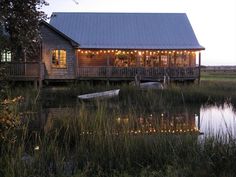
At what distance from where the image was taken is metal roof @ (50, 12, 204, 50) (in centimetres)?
3509

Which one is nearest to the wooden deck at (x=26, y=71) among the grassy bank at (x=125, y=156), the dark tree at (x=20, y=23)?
the dark tree at (x=20, y=23)

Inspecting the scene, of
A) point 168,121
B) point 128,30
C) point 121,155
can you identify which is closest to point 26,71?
point 128,30

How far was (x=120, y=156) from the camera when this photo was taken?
8.55m

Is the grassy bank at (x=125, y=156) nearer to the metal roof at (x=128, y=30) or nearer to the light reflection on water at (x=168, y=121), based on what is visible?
the light reflection on water at (x=168, y=121)

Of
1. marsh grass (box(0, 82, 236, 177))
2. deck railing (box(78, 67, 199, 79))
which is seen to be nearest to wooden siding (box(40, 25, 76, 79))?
deck railing (box(78, 67, 199, 79))

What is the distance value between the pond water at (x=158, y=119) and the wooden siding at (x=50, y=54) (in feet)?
40.3

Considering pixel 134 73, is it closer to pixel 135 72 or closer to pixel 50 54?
pixel 135 72

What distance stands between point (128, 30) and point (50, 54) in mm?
7724

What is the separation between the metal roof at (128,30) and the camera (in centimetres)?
3509

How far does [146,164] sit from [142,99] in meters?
14.2

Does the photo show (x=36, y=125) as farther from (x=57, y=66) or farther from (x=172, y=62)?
(x=172, y=62)

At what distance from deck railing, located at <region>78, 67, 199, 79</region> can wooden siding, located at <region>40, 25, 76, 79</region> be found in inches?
36.6

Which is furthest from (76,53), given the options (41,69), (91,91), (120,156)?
(120,156)

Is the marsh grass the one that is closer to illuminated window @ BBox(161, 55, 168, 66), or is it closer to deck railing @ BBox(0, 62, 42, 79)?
deck railing @ BBox(0, 62, 42, 79)
